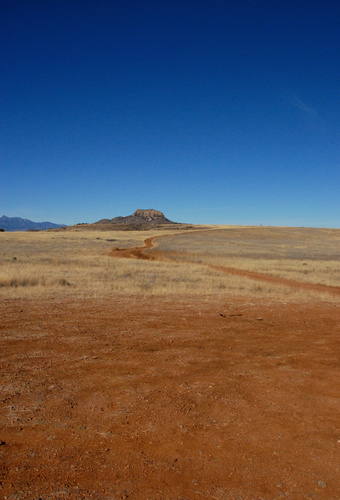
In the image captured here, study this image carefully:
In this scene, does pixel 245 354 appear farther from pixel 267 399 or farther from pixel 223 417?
pixel 223 417

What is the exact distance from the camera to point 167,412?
16.7 ft

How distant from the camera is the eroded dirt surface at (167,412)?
367 centimetres

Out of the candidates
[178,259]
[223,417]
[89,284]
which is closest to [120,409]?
[223,417]

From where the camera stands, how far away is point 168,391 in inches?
227

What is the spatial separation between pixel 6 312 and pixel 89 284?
20.6 ft

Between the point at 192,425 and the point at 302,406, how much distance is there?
1866mm

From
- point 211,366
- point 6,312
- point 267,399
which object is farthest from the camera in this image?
point 6,312

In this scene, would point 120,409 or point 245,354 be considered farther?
point 245,354

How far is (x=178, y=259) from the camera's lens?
36.7m

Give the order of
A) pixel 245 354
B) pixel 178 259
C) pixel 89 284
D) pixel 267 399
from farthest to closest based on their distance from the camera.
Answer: pixel 178 259
pixel 89 284
pixel 245 354
pixel 267 399

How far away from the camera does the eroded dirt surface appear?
3.67 meters

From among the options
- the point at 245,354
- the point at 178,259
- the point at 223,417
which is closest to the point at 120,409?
the point at 223,417

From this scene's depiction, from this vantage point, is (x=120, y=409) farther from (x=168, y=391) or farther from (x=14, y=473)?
(x=14, y=473)

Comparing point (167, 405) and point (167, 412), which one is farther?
point (167, 405)
